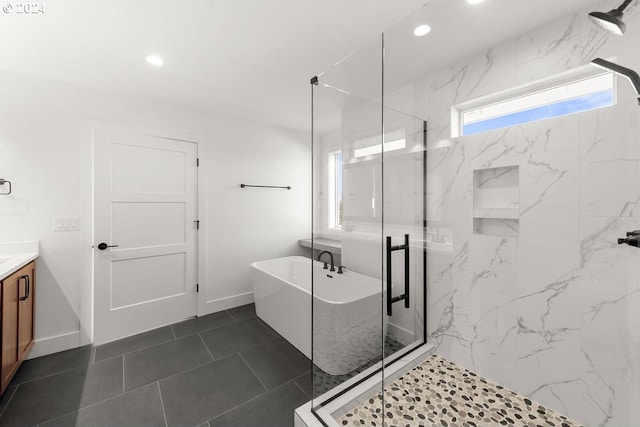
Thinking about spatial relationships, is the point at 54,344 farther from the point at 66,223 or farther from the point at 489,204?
the point at 489,204

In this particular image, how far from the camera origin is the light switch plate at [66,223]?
2332 mm

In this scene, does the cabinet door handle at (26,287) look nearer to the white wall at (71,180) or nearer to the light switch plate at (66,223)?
the white wall at (71,180)

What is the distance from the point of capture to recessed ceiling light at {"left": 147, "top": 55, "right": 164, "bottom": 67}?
1959 millimetres

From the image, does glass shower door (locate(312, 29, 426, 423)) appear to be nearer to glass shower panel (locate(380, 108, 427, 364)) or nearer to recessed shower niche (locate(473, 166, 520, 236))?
glass shower panel (locate(380, 108, 427, 364))

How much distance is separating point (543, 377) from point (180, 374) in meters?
2.35

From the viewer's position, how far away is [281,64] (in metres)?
2.08

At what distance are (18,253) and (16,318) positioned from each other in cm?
64

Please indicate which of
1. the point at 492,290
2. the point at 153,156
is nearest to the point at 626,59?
the point at 492,290

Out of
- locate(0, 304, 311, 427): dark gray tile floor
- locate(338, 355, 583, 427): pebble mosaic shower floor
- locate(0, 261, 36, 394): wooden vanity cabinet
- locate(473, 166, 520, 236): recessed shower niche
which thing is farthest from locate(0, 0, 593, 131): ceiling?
locate(0, 304, 311, 427): dark gray tile floor

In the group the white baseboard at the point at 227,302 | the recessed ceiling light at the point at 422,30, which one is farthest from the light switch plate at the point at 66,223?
the recessed ceiling light at the point at 422,30

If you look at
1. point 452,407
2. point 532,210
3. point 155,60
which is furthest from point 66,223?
point 532,210

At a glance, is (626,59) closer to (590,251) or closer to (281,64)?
(590,251)

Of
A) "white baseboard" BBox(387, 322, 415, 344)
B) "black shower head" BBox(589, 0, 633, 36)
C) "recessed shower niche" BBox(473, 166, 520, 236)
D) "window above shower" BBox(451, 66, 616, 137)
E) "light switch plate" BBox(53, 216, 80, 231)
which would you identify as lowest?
"white baseboard" BBox(387, 322, 415, 344)

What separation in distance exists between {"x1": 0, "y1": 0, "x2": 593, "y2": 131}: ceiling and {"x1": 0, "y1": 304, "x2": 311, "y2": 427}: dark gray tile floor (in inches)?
93.1
